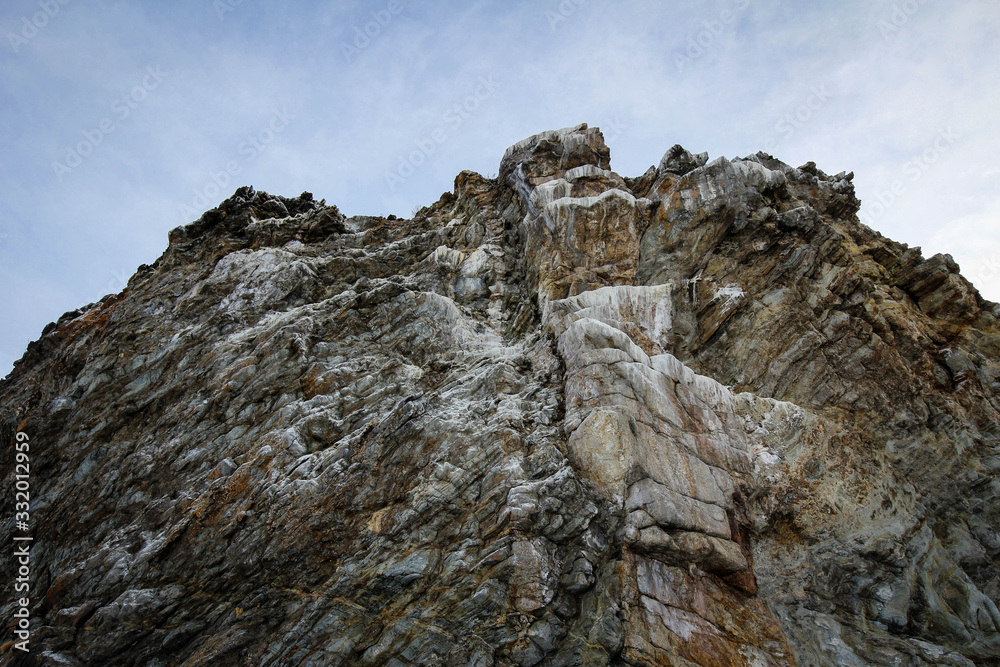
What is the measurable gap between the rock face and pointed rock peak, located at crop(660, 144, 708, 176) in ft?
6.70

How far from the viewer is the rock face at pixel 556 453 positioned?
11.2m

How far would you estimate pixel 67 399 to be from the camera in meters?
19.9

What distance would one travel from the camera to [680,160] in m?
23.8

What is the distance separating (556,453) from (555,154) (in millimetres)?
16372

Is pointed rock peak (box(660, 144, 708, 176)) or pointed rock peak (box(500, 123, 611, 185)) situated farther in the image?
pointed rock peak (box(500, 123, 611, 185))

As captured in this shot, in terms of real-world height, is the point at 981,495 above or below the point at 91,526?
below

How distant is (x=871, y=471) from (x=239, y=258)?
25658 mm

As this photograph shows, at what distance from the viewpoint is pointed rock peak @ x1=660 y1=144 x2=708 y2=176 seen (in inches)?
923

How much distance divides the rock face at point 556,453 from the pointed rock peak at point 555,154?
223 centimetres

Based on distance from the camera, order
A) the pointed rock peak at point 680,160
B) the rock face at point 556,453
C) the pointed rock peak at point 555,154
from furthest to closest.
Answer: the pointed rock peak at point 555,154
the pointed rock peak at point 680,160
the rock face at point 556,453

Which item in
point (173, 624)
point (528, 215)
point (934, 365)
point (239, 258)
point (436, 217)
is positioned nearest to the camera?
point (173, 624)

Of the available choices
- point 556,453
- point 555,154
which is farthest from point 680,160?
point 556,453

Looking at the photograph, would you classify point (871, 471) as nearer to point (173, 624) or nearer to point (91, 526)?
point (173, 624)

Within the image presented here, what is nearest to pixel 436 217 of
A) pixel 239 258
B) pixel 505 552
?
pixel 239 258
